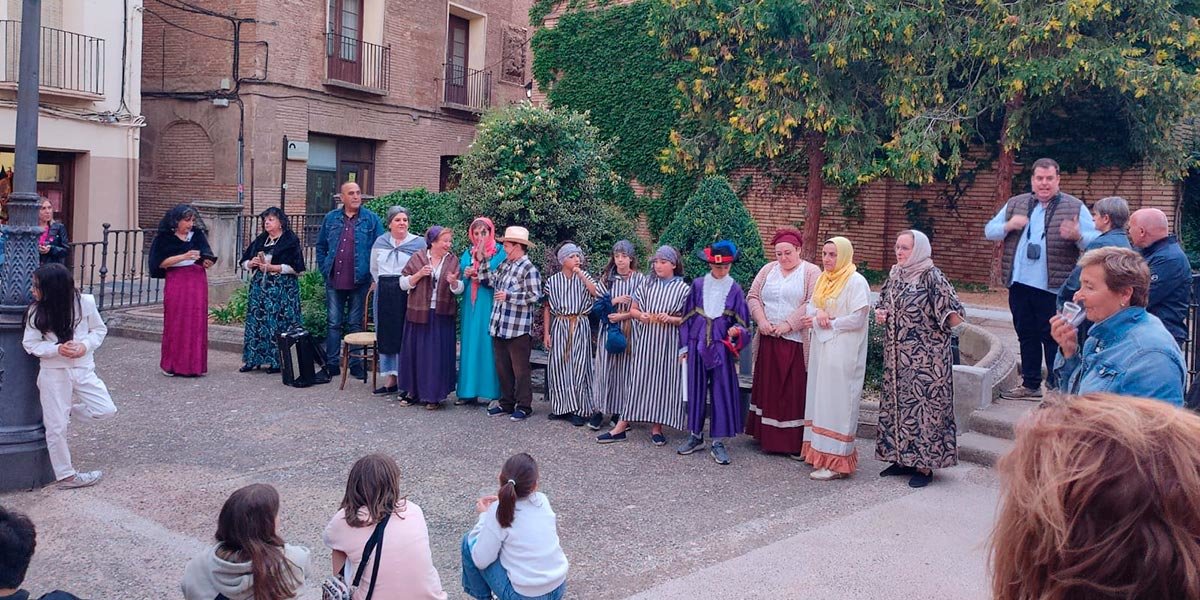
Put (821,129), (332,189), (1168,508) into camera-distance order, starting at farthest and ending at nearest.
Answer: (332,189), (821,129), (1168,508)

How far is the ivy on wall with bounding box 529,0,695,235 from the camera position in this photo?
19797mm

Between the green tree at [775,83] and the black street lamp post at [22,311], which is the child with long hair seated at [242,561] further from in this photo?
the green tree at [775,83]

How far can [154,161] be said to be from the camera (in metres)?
22.2

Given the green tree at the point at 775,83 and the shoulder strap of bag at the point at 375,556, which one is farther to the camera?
the green tree at the point at 775,83

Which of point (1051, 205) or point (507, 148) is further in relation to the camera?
point (507, 148)

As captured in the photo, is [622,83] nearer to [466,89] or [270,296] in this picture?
[466,89]

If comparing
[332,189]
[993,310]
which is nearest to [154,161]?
[332,189]

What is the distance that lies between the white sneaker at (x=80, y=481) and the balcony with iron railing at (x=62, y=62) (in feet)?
40.2

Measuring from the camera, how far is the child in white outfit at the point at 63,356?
21.7ft

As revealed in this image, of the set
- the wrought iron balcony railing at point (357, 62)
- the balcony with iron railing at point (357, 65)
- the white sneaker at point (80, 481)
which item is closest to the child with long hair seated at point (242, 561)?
the white sneaker at point (80, 481)

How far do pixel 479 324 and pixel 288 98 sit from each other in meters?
13.9

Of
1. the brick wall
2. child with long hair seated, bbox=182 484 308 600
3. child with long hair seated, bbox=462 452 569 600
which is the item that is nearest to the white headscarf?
child with long hair seated, bbox=462 452 569 600

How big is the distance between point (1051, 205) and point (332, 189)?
18.6 meters

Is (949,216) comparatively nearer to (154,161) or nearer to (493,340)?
(493,340)
